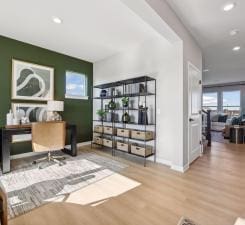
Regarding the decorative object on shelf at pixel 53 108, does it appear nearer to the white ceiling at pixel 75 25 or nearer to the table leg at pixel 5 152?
the table leg at pixel 5 152

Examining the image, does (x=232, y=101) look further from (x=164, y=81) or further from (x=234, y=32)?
(x=164, y=81)

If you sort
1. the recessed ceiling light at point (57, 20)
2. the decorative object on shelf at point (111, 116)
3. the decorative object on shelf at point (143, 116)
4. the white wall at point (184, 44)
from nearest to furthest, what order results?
the white wall at point (184, 44), the recessed ceiling light at point (57, 20), the decorative object on shelf at point (143, 116), the decorative object on shelf at point (111, 116)

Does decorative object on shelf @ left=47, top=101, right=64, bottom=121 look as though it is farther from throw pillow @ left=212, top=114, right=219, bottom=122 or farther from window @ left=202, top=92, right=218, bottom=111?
window @ left=202, top=92, right=218, bottom=111

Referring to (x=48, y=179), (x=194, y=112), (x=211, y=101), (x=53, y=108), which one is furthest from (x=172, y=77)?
(x=211, y=101)

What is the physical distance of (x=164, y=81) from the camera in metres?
3.25

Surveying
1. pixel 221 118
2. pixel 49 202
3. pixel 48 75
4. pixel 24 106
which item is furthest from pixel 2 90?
pixel 221 118

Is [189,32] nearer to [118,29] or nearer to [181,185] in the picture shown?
[118,29]

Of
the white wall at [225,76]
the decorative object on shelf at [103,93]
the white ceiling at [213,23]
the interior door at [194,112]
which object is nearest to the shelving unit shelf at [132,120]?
the decorative object on shelf at [103,93]

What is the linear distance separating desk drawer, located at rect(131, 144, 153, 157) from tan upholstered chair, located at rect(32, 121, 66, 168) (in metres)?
1.51

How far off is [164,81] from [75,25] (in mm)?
2060

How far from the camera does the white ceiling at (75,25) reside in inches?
93.2

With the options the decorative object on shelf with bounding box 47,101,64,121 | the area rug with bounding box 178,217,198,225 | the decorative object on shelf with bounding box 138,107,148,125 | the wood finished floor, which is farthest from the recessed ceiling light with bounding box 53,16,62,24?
the area rug with bounding box 178,217,198,225

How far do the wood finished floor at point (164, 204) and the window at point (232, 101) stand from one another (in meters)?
7.84

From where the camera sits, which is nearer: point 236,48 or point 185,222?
point 185,222
